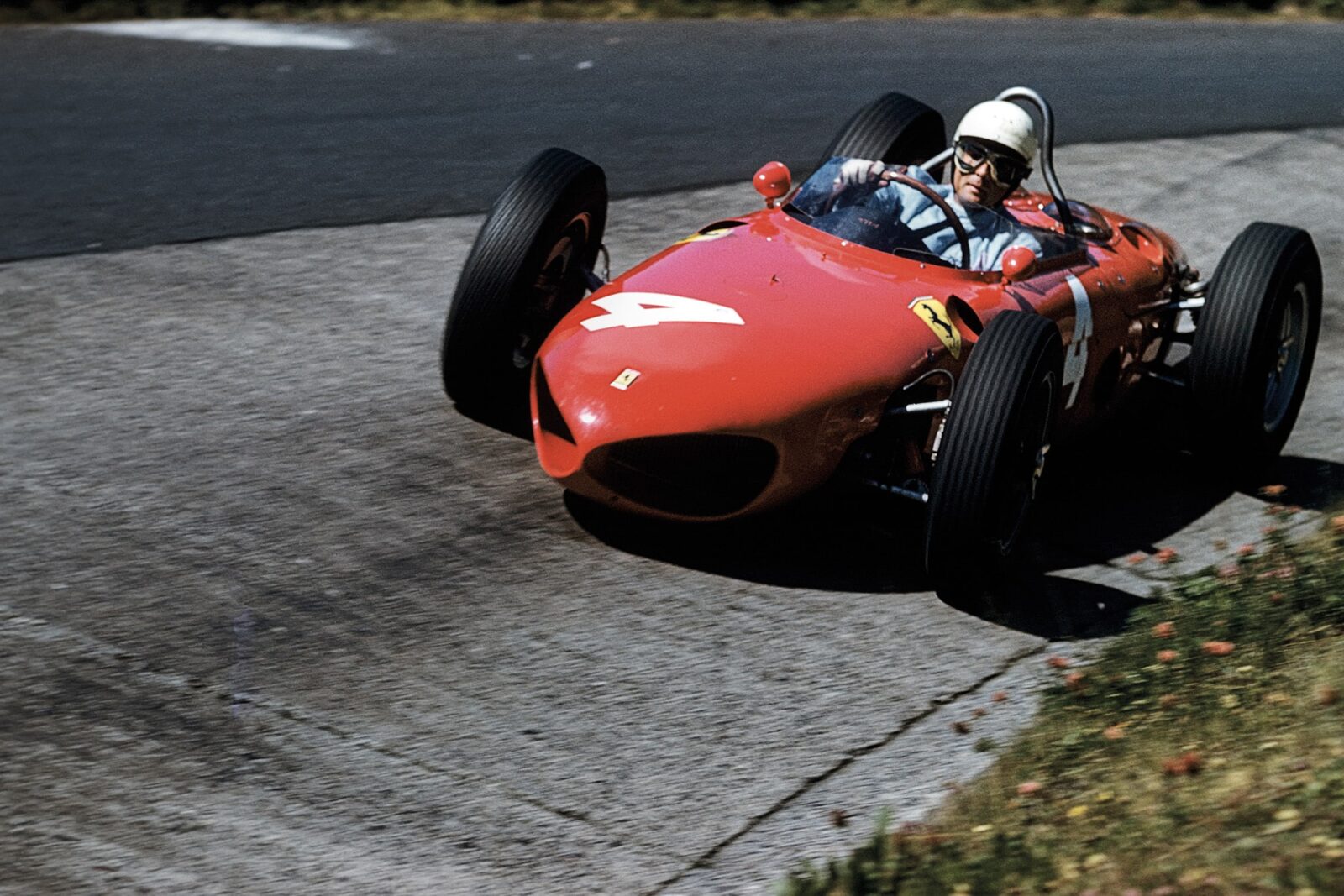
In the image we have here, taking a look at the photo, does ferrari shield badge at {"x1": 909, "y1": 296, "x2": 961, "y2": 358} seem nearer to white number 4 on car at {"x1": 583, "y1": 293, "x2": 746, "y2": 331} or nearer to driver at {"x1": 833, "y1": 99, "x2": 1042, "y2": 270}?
driver at {"x1": 833, "y1": 99, "x2": 1042, "y2": 270}

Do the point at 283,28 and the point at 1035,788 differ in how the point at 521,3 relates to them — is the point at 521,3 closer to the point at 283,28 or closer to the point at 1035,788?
the point at 283,28

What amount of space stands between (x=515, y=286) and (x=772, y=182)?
1.31 metres

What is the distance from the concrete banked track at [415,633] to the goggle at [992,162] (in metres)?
1.26

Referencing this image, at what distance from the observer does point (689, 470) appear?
19.1 feet

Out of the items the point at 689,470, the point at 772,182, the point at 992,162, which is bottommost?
the point at 689,470

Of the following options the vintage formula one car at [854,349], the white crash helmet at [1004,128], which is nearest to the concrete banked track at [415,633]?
the vintage formula one car at [854,349]

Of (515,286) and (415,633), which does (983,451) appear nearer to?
(415,633)

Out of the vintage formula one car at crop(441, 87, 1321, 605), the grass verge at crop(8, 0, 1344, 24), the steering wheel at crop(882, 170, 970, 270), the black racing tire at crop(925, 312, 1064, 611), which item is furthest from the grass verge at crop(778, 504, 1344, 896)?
the grass verge at crop(8, 0, 1344, 24)

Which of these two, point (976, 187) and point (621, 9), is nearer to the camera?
point (976, 187)

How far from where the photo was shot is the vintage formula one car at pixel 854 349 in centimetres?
582

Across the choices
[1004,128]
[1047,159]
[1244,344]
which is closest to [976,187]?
[1004,128]

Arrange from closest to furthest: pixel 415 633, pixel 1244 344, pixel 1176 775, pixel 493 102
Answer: pixel 1176 775
pixel 415 633
pixel 1244 344
pixel 493 102

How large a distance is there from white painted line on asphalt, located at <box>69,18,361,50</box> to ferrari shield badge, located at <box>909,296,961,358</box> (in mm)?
9330

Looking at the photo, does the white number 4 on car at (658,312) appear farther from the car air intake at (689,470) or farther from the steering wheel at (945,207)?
the steering wheel at (945,207)
